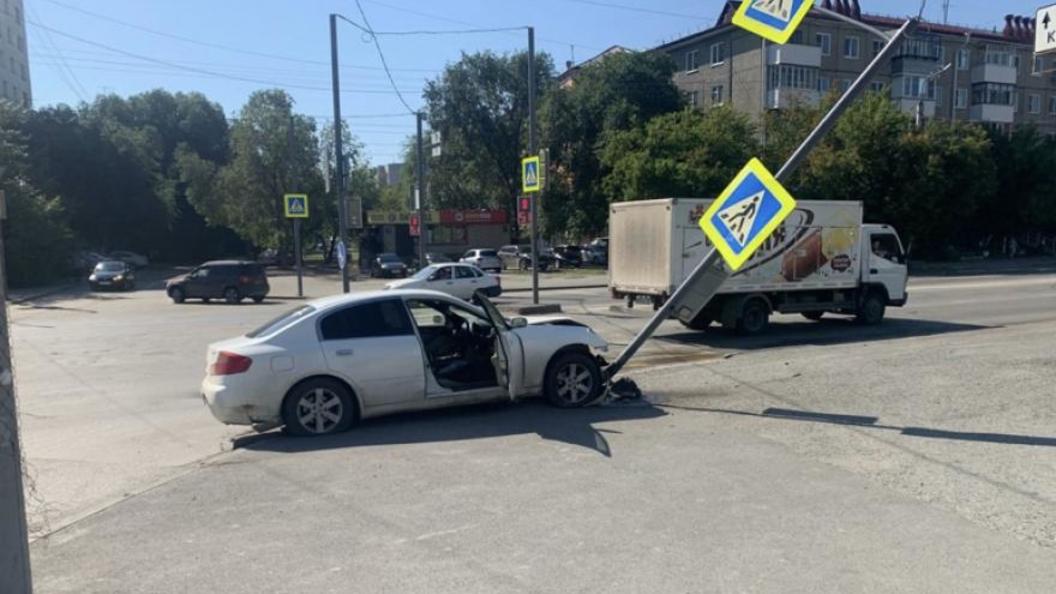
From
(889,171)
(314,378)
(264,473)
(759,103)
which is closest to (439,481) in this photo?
(264,473)

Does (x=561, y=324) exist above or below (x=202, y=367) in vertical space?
above

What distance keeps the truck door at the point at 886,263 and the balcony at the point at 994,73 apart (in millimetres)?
58630

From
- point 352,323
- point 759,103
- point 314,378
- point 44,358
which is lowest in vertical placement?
point 44,358

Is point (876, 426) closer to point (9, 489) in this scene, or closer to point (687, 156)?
point (9, 489)

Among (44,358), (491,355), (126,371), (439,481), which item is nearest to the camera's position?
(439,481)

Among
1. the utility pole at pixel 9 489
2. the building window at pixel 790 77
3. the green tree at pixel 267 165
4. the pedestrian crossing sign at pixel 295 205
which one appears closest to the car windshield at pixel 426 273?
the pedestrian crossing sign at pixel 295 205

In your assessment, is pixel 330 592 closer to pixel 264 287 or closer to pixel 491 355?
pixel 491 355

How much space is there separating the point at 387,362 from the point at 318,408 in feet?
2.62

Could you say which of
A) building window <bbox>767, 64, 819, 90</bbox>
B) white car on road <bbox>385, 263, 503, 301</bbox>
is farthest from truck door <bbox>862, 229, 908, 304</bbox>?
building window <bbox>767, 64, 819, 90</bbox>

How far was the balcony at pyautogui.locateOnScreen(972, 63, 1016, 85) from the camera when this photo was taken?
64000mm

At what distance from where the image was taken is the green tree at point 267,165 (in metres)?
52.7

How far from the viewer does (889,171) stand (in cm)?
4203

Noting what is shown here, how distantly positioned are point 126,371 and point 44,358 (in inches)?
126

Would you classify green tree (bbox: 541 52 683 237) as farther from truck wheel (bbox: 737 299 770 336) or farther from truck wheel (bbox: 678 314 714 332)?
truck wheel (bbox: 737 299 770 336)
